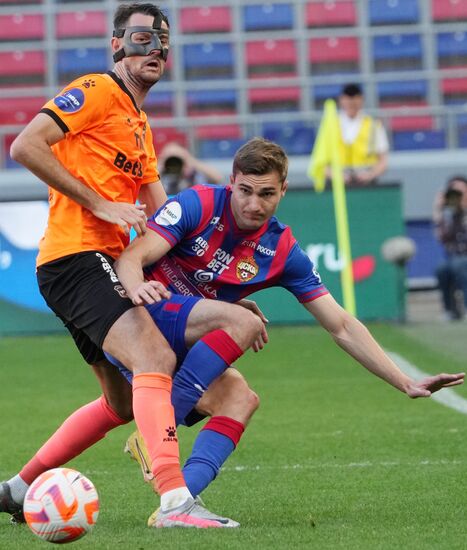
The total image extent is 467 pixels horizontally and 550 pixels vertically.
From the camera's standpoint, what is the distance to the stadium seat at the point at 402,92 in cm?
1928

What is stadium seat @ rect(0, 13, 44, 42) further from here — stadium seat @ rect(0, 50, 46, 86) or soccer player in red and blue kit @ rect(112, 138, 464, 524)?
soccer player in red and blue kit @ rect(112, 138, 464, 524)

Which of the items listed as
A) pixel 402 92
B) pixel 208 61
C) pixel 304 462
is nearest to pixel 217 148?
pixel 208 61

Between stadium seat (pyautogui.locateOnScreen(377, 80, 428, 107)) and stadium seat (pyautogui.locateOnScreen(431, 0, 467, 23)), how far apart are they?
4.62 ft

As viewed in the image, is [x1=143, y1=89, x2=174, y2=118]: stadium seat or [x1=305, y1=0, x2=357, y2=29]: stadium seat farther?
[x1=305, y1=0, x2=357, y2=29]: stadium seat

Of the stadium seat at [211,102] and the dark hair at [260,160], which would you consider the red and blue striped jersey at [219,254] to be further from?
the stadium seat at [211,102]

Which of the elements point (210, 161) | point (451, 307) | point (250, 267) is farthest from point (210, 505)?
point (210, 161)

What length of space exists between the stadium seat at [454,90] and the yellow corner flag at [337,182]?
204 inches

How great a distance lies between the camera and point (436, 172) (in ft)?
60.1

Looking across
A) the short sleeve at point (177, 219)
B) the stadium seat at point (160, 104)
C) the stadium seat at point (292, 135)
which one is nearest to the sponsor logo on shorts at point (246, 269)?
the short sleeve at point (177, 219)

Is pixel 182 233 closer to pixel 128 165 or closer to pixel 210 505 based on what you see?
pixel 128 165

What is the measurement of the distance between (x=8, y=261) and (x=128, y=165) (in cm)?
880

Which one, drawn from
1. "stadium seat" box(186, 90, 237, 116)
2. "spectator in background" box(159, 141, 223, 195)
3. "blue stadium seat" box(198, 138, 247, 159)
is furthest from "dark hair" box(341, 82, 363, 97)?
"stadium seat" box(186, 90, 237, 116)

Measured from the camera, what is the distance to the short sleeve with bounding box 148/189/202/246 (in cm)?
493

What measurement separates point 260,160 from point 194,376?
869 mm
